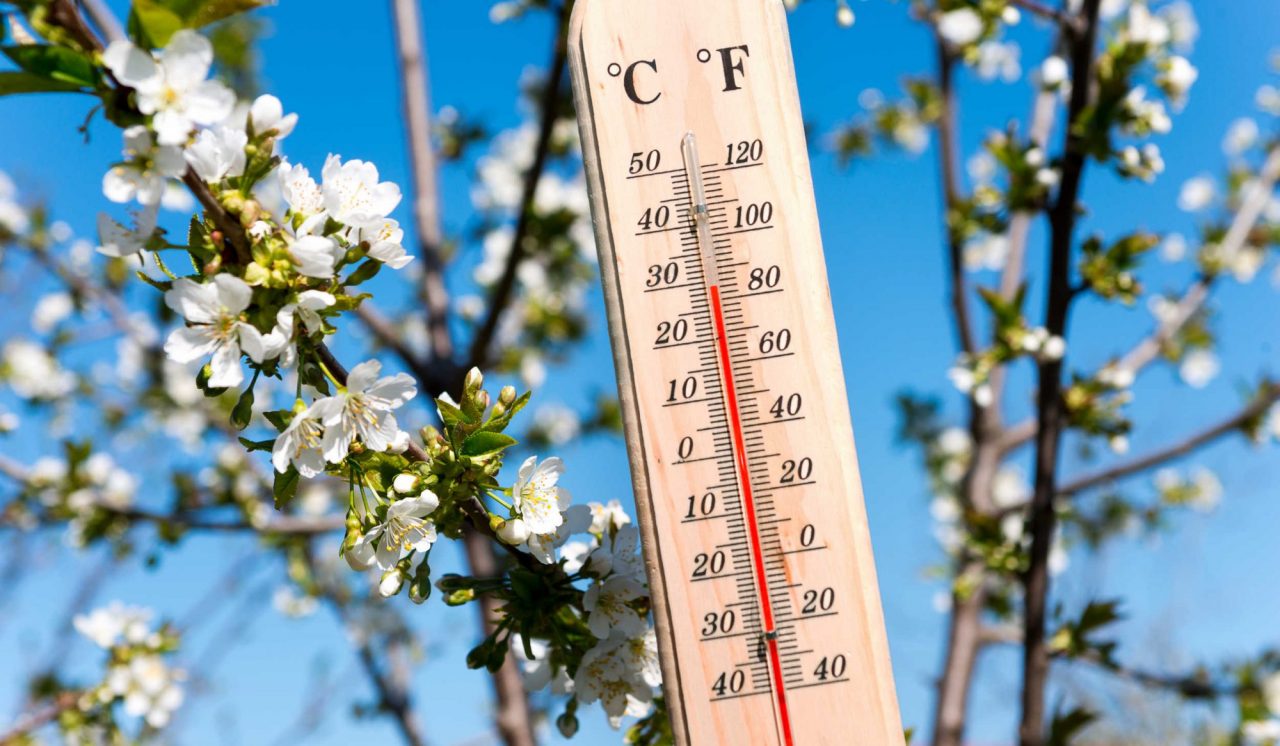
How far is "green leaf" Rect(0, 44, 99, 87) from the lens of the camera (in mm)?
915

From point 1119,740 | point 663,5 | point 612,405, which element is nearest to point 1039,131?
point 612,405

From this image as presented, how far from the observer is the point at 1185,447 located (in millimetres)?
3064

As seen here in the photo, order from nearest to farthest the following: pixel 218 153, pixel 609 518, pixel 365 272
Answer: pixel 218 153
pixel 365 272
pixel 609 518

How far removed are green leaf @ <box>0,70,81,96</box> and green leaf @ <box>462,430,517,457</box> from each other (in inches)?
20.5

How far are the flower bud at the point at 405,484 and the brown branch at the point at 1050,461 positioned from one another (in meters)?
1.60

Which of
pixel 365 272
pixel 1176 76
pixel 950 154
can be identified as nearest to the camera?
pixel 365 272

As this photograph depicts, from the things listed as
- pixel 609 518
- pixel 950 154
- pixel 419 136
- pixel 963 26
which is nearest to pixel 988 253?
pixel 950 154

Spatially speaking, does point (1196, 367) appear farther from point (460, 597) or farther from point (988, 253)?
point (460, 597)

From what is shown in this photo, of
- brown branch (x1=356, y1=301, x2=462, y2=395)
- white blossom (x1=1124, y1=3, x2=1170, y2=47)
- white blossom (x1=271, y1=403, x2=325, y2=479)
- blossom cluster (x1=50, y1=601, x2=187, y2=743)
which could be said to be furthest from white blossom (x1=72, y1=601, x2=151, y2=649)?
white blossom (x1=1124, y1=3, x2=1170, y2=47)

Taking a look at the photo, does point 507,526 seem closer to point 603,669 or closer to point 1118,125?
point 603,669

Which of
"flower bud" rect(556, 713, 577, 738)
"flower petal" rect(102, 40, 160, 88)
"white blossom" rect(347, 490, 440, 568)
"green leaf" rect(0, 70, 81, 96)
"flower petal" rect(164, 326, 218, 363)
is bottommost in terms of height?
"flower bud" rect(556, 713, 577, 738)

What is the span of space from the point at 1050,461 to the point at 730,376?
4.72 ft

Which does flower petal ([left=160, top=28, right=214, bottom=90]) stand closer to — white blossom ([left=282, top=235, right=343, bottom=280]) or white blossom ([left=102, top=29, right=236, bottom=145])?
white blossom ([left=102, top=29, right=236, bottom=145])

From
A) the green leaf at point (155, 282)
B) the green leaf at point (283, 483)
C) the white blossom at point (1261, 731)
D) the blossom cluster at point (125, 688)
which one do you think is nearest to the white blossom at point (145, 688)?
the blossom cluster at point (125, 688)
